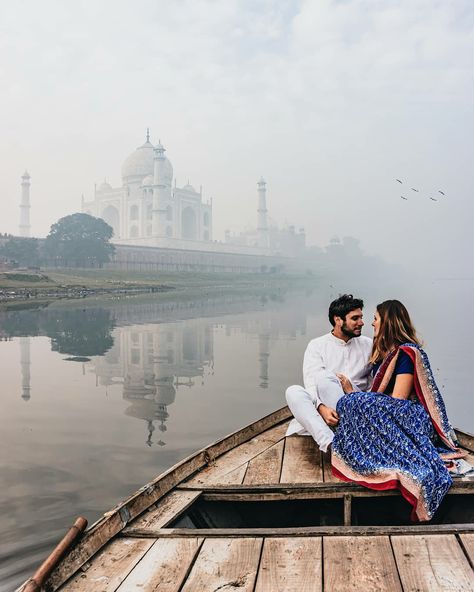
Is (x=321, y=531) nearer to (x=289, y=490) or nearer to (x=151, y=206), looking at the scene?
(x=289, y=490)

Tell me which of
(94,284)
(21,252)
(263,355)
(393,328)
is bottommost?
(263,355)

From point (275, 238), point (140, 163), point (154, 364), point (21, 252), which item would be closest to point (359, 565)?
point (154, 364)

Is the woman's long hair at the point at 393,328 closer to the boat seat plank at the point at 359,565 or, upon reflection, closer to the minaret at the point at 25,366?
the boat seat plank at the point at 359,565

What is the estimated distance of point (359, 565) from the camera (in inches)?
84.4

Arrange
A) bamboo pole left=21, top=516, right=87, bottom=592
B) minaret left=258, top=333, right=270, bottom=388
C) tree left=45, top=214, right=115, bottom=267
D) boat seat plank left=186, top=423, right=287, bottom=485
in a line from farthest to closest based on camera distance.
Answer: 1. tree left=45, top=214, right=115, bottom=267
2. minaret left=258, top=333, right=270, bottom=388
3. boat seat plank left=186, top=423, right=287, bottom=485
4. bamboo pole left=21, top=516, right=87, bottom=592

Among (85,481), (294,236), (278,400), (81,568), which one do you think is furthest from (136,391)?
(294,236)

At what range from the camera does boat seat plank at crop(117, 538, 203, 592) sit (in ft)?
6.64

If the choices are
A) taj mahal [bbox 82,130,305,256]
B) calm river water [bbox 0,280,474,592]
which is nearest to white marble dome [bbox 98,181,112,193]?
taj mahal [bbox 82,130,305,256]

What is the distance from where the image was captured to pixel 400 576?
2059 mm

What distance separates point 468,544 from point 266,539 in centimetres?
79

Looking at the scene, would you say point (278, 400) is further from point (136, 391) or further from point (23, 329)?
point (23, 329)

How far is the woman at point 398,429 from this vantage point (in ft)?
9.26

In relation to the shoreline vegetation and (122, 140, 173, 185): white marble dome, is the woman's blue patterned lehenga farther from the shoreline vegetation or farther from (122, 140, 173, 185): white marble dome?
(122, 140, 173, 185): white marble dome

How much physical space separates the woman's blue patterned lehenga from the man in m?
0.26
